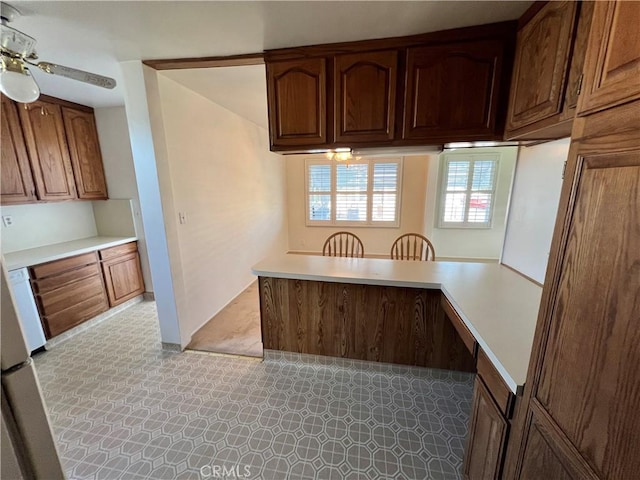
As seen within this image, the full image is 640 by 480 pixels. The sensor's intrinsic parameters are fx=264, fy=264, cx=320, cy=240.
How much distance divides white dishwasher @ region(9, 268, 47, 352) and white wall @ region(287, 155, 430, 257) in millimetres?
4292

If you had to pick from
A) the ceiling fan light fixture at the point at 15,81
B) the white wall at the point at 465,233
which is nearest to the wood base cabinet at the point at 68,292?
the ceiling fan light fixture at the point at 15,81

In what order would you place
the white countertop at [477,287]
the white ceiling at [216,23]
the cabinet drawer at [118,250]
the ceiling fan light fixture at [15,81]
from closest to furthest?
the white countertop at [477,287], the ceiling fan light fixture at [15,81], the white ceiling at [216,23], the cabinet drawer at [118,250]

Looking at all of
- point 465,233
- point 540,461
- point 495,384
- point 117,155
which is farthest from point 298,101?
point 465,233

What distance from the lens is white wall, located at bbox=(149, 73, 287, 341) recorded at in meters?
2.33

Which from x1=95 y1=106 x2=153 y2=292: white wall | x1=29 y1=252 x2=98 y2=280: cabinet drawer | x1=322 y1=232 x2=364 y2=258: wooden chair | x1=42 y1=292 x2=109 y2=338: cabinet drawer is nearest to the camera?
x1=29 y1=252 x2=98 y2=280: cabinet drawer

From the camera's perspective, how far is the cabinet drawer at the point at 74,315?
2520mm

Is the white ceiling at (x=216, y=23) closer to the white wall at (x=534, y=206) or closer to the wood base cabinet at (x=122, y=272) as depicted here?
the white wall at (x=534, y=206)

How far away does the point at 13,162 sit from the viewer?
2.43 meters

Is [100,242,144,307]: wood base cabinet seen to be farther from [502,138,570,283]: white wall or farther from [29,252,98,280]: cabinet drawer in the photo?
[502,138,570,283]: white wall

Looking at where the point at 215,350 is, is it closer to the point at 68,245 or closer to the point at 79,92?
the point at 68,245

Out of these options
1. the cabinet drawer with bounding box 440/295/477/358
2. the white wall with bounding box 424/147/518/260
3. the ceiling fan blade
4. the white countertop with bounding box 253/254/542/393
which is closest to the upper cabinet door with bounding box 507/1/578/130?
the white countertop with bounding box 253/254/542/393

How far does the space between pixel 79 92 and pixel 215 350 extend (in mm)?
2877

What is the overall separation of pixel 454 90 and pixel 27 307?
3857 mm

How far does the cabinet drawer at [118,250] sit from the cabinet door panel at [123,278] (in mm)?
49
